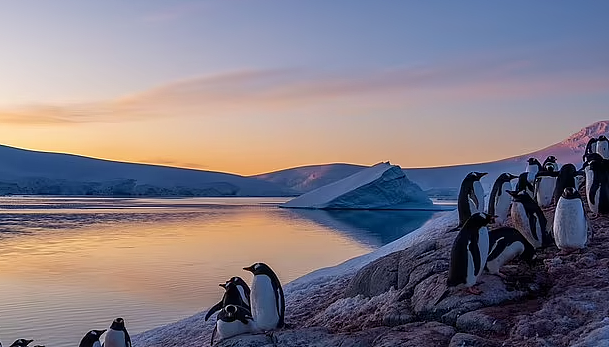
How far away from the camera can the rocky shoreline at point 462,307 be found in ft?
18.2

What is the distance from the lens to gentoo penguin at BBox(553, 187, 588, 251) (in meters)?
7.20

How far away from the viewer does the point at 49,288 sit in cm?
1493

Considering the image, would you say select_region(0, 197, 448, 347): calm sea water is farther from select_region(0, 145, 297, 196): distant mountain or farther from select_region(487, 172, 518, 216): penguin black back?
select_region(0, 145, 297, 196): distant mountain

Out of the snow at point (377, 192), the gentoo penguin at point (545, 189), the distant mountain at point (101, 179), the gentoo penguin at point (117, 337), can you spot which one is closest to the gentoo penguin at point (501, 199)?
the gentoo penguin at point (545, 189)

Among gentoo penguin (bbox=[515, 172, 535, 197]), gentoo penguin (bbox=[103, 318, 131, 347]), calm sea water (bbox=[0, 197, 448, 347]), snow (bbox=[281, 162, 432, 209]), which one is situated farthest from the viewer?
snow (bbox=[281, 162, 432, 209])

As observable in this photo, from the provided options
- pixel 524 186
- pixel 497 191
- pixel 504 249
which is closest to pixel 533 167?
pixel 524 186

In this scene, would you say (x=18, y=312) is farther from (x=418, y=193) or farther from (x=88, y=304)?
(x=418, y=193)

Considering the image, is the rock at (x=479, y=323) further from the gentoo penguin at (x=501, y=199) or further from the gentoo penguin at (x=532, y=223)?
the gentoo penguin at (x=501, y=199)

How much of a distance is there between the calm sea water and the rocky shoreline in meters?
4.07

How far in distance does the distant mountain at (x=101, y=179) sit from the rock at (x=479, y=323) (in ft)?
261

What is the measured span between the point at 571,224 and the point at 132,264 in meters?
14.1

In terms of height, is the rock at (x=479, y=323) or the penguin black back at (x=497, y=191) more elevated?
the penguin black back at (x=497, y=191)

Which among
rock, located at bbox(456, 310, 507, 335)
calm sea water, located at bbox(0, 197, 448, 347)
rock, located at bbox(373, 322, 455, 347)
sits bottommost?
calm sea water, located at bbox(0, 197, 448, 347)

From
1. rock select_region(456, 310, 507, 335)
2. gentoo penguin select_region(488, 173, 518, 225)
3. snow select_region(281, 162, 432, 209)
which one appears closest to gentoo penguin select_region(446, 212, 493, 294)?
rock select_region(456, 310, 507, 335)
